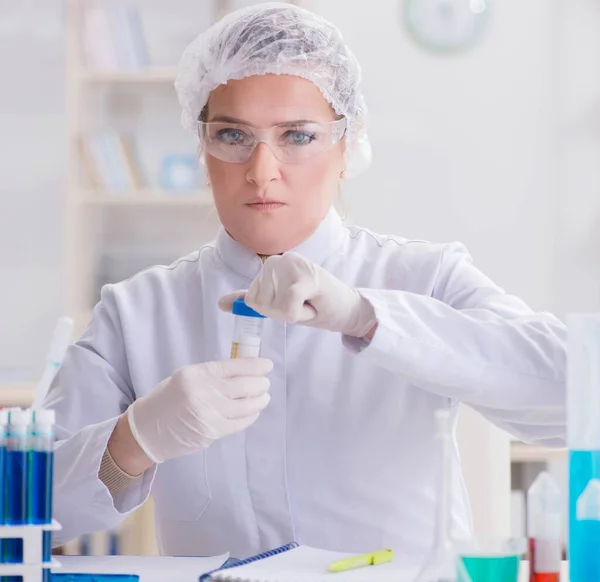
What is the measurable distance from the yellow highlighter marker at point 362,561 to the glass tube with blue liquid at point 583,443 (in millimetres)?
229

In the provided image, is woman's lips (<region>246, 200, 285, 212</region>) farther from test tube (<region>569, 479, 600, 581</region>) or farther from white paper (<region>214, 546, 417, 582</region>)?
test tube (<region>569, 479, 600, 581</region>)

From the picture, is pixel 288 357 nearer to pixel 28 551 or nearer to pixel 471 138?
pixel 28 551

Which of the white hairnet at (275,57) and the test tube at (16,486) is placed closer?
the test tube at (16,486)

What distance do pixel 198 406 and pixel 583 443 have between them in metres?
0.44

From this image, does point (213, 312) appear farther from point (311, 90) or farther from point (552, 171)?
point (552, 171)

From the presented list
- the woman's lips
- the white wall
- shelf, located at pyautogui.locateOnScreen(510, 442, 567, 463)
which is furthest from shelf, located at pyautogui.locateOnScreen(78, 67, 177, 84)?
the woman's lips

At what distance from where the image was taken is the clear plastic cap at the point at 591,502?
0.98m

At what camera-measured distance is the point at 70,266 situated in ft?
12.2

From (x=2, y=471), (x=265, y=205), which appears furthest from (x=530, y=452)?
(x=2, y=471)

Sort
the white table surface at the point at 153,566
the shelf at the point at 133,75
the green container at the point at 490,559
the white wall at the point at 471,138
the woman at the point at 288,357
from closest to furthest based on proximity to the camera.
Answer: the green container at the point at 490,559
the white table surface at the point at 153,566
the woman at the point at 288,357
the shelf at the point at 133,75
the white wall at the point at 471,138

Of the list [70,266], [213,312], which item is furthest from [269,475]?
[70,266]

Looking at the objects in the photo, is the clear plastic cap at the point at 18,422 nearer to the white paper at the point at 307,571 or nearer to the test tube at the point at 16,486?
the test tube at the point at 16,486

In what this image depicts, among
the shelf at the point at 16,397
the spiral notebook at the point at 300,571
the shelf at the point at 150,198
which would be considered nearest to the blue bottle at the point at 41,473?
the spiral notebook at the point at 300,571

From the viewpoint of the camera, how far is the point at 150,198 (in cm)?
368
